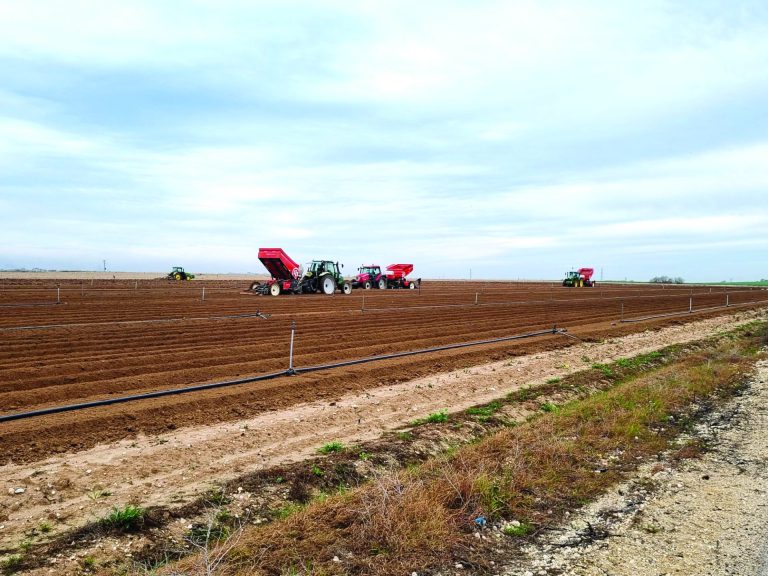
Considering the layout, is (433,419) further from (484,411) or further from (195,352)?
(195,352)

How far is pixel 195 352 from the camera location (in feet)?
44.4

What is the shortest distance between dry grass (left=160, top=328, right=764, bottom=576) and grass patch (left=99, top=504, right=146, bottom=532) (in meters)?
0.99

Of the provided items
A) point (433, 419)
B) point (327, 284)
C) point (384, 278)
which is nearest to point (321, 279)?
point (327, 284)

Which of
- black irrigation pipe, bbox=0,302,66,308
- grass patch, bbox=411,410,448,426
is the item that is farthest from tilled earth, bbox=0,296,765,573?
black irrigation pipe, bbox=0,302,66,308

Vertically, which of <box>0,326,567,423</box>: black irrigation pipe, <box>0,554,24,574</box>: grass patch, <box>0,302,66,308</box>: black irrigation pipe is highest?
<box>0,302,66,308</box>: black irrigation pipe

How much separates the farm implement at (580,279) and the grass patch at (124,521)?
67.4 meters

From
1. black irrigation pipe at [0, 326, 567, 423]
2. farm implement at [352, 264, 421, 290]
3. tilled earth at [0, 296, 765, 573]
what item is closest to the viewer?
tilled earth at [0, 296, 765, 573]

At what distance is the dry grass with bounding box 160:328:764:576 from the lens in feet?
14.8

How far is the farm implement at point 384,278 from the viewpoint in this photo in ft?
156

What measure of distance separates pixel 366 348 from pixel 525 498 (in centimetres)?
949

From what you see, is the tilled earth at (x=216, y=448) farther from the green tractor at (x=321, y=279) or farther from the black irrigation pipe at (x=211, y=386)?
the green tractor at (x=321, y=279)

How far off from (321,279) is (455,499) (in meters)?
31.7

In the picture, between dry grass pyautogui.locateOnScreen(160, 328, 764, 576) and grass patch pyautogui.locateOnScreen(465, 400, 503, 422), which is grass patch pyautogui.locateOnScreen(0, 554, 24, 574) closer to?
dry grass pyautogui.locateOnScreen(160, 328, 764, 576)

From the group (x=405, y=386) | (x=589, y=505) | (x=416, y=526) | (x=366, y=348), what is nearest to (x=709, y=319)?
(x=366, y=348)
